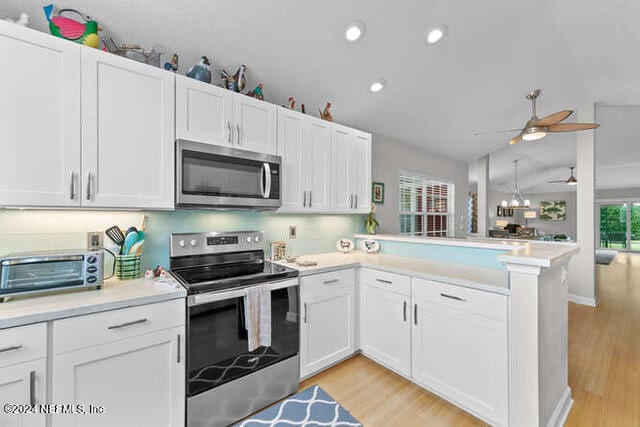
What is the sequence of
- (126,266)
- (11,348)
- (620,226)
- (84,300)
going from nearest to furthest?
(11,348) → (84,300) → (126,266) → (620,226)

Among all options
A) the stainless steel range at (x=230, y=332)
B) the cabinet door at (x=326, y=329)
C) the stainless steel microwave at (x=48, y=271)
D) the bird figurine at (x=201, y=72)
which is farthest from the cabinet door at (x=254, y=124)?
the cabinet door at (x=326, y=329)

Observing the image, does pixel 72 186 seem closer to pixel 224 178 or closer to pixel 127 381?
pixel 224 178

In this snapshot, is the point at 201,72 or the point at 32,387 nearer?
the point at 32,387

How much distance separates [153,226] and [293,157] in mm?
1211

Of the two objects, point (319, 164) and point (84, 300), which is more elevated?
point (319, 164)

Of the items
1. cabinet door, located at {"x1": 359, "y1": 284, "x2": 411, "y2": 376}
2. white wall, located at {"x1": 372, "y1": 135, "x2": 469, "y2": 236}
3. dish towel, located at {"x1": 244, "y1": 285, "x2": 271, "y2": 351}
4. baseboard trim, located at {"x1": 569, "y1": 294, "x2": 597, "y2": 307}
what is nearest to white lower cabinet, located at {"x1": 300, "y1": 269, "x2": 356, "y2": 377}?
cabinet door, located at {"x1": 359, "y1": 284, "x2": 411, "y2": 376}

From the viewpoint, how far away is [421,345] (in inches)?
78.9

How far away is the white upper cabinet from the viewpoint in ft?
7.58

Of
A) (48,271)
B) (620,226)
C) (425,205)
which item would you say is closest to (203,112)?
(48,271)

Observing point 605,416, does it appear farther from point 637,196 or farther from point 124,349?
point 637,196

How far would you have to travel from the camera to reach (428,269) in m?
2.12

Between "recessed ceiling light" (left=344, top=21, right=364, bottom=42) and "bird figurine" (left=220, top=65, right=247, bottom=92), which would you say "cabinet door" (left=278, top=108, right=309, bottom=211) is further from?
"recessed ceiling light" (left=344, top=21, right=364, bottom=42)

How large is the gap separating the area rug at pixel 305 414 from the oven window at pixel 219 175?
149cm

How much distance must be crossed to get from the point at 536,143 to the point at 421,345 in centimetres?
599
